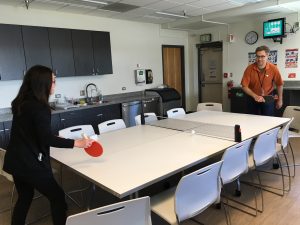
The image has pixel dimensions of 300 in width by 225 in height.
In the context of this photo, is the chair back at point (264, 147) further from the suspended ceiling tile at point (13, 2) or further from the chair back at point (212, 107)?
the suspended ceiling tile at point (13, 2)

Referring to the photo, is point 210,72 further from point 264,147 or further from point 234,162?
point 234,162

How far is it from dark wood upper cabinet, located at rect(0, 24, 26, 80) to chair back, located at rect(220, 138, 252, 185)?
3369 mm

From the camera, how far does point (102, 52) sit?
16.0 ft

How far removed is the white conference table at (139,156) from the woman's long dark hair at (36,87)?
0.55 m


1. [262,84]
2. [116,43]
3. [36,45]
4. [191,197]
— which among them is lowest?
[191,197]

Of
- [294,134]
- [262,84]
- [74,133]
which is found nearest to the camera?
[74,133]

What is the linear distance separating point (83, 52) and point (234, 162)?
3.49 metres

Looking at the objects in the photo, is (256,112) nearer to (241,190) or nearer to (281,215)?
(241,190)

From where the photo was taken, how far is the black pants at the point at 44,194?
1729 millimetres

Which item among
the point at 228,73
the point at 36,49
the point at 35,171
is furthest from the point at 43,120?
the point at 228,73

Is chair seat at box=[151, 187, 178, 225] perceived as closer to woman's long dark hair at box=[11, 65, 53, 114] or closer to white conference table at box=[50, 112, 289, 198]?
white conference table at box=[50, 112, 289, 198]

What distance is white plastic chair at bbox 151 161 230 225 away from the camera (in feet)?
5.14

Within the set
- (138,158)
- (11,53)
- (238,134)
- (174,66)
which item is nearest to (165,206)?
(138,158)

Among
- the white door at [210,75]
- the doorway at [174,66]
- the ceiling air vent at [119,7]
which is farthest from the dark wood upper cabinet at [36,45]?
the white door at [210,75]
